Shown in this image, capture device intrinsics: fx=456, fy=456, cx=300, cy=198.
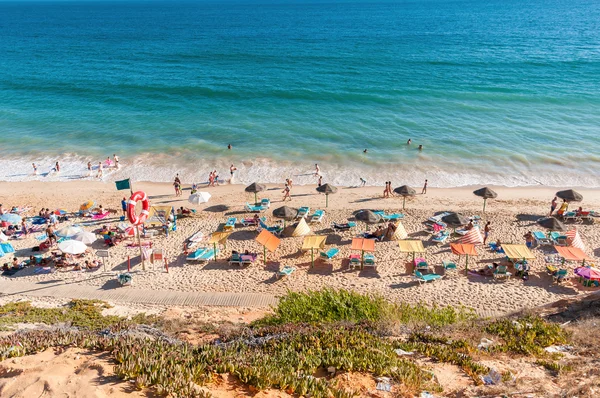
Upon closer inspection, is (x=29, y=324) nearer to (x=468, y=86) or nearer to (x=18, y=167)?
(x=18, y=167)

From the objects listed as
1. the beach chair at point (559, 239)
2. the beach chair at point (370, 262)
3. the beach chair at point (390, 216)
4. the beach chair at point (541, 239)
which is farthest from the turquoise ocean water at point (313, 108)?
the beach chair at point (370, 262)

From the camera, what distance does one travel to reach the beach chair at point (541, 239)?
2084cm

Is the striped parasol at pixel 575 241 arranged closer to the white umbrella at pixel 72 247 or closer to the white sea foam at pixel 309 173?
the white sea foam at pixel 309 173

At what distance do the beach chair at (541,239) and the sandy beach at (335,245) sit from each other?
335 mm

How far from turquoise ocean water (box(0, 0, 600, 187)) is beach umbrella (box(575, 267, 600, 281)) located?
13815 millimetres

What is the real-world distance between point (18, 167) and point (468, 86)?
45.2 m

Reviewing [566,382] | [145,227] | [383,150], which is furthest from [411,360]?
[383,150]

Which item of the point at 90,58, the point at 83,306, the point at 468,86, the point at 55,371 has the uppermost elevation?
the point at 90,58

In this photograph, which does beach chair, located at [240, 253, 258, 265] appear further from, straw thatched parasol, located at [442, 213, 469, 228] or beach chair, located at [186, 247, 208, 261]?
straw thatched parasol, located at [442, 213, 469, 228]

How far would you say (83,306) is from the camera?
51.6 ft

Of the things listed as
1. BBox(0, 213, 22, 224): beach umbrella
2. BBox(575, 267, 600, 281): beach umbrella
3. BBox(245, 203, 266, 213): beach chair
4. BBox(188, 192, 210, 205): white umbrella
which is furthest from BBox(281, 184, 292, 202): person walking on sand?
BBox(575, 267, 600, 281): beach umbrella

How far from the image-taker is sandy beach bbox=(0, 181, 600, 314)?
57.8 feet

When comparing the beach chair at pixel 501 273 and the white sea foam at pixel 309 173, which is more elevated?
the white sea foam at pixel 309 173

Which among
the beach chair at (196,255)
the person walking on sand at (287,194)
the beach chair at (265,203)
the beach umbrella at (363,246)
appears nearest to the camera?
the beach umbrella at (363,246)
